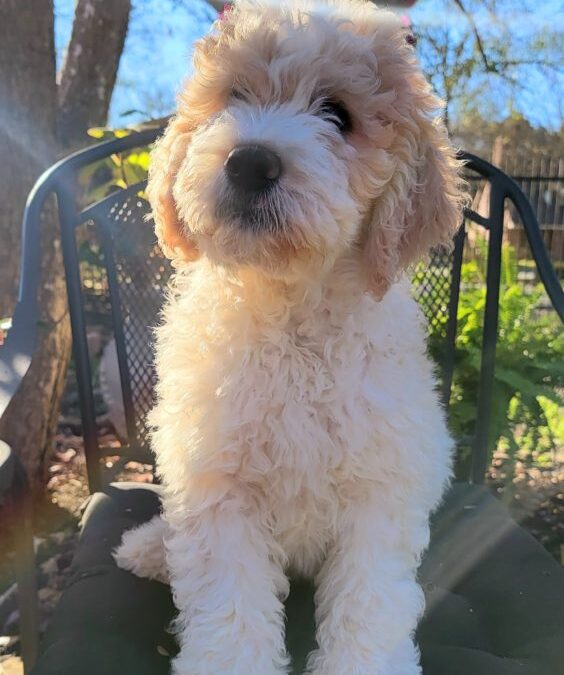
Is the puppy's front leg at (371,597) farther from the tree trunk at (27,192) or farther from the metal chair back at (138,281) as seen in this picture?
the tree trunk at (27,192)

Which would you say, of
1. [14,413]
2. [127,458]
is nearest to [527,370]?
[127,458]

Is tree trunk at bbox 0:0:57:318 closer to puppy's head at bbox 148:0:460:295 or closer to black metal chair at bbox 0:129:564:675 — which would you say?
black metal chair at bbox 0:129:564:675

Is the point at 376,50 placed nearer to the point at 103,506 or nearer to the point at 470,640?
the point at 470,640

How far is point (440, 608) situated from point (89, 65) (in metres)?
3.66

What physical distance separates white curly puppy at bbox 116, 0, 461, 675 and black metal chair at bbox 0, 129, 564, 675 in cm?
18

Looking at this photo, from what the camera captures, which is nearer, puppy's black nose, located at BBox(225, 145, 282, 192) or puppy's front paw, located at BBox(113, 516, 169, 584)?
puppy's black nose, located at BBox(225, 145, 282, 192)

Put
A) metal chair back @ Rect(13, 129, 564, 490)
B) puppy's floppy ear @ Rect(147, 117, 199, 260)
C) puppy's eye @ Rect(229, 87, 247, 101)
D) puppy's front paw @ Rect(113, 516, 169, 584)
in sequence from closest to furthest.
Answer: puppy's eye @ Rect(229, 87, 247, 101) → puppy's floppy ear @ Rect(147, 117, 199, 260) → puppy's front paw @ Rect(113, 516, 169, 584) → metal chair back @ Rect(13, 129, 564, 490)

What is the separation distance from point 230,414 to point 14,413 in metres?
2.15

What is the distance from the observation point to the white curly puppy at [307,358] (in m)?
1.61

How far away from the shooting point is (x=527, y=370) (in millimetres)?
3637

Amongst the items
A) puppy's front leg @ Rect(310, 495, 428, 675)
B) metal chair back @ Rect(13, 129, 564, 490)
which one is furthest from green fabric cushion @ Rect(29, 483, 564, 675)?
metal chair back @ Rect(13, 129, 564, 490)

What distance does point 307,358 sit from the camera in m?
1.71

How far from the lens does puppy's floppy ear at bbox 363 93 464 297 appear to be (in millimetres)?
1660

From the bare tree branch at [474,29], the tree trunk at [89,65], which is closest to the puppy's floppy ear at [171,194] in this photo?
the tree trunk at [89,65]
